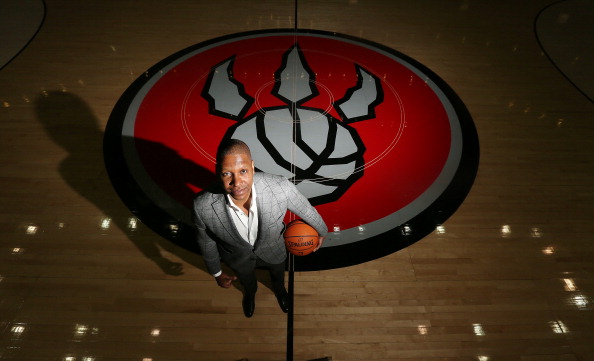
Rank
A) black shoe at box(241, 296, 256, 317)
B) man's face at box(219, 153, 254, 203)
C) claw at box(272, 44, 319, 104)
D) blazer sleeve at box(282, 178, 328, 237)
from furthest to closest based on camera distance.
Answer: claw at box(272, 44, 319, 104) → black shoe at box(241, 296, 256, 317) → blazer sleeve at box(282, 178, 328, 237) → man's face at box(219, 153, 254, 203)

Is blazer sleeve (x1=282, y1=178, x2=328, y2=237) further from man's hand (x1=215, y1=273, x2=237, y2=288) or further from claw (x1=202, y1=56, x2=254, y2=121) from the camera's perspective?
claw (x1=202, y1=56, x2=254, y2=121)

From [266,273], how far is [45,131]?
10.4 ft

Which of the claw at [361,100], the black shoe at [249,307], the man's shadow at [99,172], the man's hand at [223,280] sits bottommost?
the black shoe at [249,307]

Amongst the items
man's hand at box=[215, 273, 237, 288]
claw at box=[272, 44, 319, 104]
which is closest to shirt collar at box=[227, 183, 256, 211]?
man's hand at box=[215, 273, 237, 288]

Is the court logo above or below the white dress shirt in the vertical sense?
above

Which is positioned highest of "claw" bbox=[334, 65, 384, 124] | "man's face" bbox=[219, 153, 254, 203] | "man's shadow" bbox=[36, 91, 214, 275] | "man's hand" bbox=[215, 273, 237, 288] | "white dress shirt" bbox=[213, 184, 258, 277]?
"claw" bbox=[334, 65, 384, 124]

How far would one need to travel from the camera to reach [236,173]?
5.80 feet

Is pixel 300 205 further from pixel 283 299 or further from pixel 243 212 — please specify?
pixel 283 299

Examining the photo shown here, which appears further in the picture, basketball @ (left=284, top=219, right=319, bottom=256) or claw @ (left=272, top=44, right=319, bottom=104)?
claw @ (left=272, top=44, right=319, bottom=104)

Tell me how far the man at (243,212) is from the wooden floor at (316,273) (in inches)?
26.5

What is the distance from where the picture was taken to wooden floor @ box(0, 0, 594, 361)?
2557mm

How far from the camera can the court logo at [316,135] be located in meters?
3.28

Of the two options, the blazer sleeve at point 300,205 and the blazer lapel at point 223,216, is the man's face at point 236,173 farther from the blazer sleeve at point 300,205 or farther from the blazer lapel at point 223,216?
the blazer sleeve at point 300,205

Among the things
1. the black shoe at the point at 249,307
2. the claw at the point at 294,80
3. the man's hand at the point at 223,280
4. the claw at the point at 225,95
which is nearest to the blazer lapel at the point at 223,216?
the man's hand at the point at 223,280
